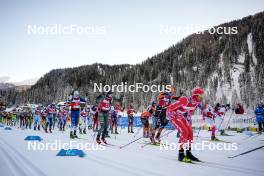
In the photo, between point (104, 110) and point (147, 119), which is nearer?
point (104, 110)

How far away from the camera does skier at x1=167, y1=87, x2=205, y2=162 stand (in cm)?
749

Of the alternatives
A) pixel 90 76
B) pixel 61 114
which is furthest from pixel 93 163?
pixel 90 76

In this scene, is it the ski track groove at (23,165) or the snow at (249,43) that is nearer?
the ski track groove at (23,165)

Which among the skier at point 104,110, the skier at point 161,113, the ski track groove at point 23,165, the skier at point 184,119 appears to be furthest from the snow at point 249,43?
the ski track groove at point 23,165

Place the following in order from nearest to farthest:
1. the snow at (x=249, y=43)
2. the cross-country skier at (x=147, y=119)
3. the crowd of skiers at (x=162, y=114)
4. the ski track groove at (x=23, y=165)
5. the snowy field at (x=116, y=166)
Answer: the ski track groove at (x=23, y=165), the snowy field at (x=116, y=166), the crowd of skiers at (x=162, y=114), the cross-country skier at (x=147, y=119), the snow at (x=249, y=43)

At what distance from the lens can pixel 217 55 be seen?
392ft

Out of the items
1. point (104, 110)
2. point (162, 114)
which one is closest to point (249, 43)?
point (162, 114)

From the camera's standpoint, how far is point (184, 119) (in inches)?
305

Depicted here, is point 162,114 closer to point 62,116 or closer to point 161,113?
point 161,113

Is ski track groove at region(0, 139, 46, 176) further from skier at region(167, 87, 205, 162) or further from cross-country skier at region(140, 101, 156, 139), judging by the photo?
cross-country skier at region(140, 101, 156, 139)

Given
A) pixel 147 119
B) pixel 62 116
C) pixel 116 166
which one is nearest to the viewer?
pixel 116 166

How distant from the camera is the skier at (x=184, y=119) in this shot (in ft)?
24.6

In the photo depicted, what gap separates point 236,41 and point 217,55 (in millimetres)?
9265

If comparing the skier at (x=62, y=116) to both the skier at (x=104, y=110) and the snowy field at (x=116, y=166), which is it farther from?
the snowy field at (x=116, y=166)
